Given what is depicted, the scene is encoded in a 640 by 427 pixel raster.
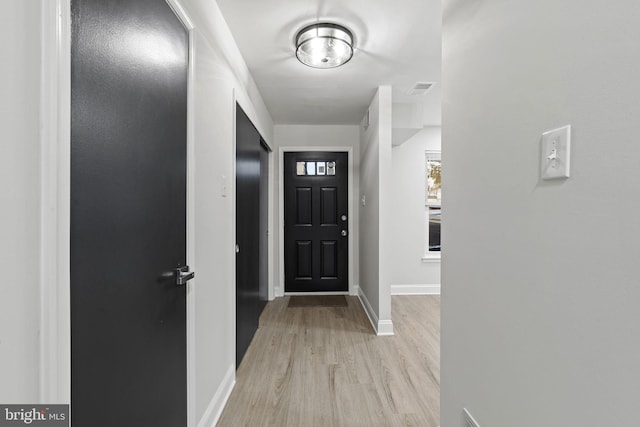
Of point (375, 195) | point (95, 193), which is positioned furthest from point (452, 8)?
point (375, 195)

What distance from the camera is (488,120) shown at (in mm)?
1012

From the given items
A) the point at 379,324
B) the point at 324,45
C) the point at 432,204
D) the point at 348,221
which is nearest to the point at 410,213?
the point at 432,204

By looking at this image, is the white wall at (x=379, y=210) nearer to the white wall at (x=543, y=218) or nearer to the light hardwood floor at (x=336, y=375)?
the light hardwood floor at (x=336, y=375)

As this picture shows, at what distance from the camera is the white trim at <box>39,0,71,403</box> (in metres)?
0.64

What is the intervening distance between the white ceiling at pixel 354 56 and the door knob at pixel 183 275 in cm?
160

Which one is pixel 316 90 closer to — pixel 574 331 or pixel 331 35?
pixel 331 35

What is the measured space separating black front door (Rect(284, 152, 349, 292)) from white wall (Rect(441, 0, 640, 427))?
3129mm

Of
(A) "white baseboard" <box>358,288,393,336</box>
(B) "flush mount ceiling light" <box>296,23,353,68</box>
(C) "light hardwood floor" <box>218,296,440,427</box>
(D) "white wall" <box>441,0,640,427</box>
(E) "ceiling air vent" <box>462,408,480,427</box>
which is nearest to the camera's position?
(D) "white wall" <box>441,0,640,427</box>

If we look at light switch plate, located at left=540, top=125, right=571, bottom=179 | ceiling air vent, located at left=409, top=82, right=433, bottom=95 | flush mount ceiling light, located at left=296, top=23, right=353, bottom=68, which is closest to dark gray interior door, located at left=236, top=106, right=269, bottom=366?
flush mount ceiling light, located at left=296, top=23, right=353, bottom=68

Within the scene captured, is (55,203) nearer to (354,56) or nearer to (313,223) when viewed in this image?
(354,56)

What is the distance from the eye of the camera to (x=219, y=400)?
5.94 ft

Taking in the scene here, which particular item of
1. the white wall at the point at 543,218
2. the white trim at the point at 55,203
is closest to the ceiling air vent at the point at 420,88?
the white wall at the point at 543,218

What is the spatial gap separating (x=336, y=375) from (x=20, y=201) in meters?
2.18

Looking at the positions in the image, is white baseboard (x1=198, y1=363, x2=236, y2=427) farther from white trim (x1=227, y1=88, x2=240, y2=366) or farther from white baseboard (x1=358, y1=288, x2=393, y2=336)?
white baseboard (x1=358, y1=288, x2=393, y2=336)
